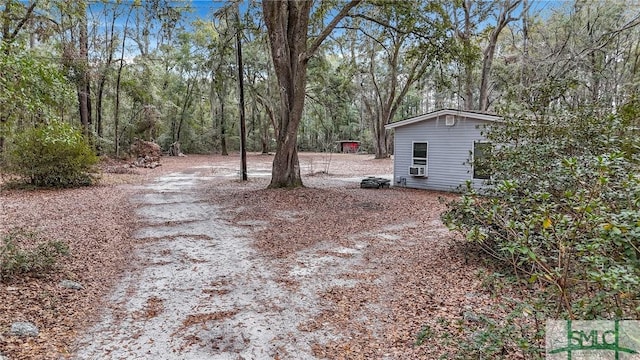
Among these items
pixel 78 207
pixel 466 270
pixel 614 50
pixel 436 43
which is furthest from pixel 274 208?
pixel 614 50

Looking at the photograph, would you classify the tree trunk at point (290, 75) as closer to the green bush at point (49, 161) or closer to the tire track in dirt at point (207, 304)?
the tire track in dirt at point (207, 304)

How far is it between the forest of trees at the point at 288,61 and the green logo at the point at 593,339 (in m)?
2.91

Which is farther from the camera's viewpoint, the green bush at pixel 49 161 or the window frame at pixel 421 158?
the window frame at pixel 421 158

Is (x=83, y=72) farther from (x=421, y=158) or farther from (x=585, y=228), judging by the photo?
(x=585, y=228)

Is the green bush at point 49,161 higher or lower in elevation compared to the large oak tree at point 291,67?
lower

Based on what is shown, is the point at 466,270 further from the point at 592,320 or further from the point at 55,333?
the point at 55,333

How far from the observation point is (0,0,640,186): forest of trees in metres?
5.90

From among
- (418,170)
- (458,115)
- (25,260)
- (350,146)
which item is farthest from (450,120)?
(350,146)

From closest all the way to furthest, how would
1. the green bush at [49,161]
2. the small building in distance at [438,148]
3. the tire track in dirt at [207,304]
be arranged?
the tire track in dirt at [207,304] → the green bush at [49,161] → the small building in distance at [438,148]

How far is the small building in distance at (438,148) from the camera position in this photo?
34.1 feet

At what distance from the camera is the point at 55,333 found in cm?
282

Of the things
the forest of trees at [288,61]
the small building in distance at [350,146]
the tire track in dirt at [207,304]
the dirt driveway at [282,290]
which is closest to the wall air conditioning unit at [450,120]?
the forest of trees at [288,61]

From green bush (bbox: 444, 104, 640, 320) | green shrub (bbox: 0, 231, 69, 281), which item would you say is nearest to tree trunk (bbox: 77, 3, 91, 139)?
green shrub (bbox: 0, 231, 69, 281)

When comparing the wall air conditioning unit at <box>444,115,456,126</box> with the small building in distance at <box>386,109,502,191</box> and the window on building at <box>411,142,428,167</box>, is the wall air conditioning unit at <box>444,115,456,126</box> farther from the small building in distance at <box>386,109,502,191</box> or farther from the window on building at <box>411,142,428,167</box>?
the window on building at <box>411,142,428,167</box>
